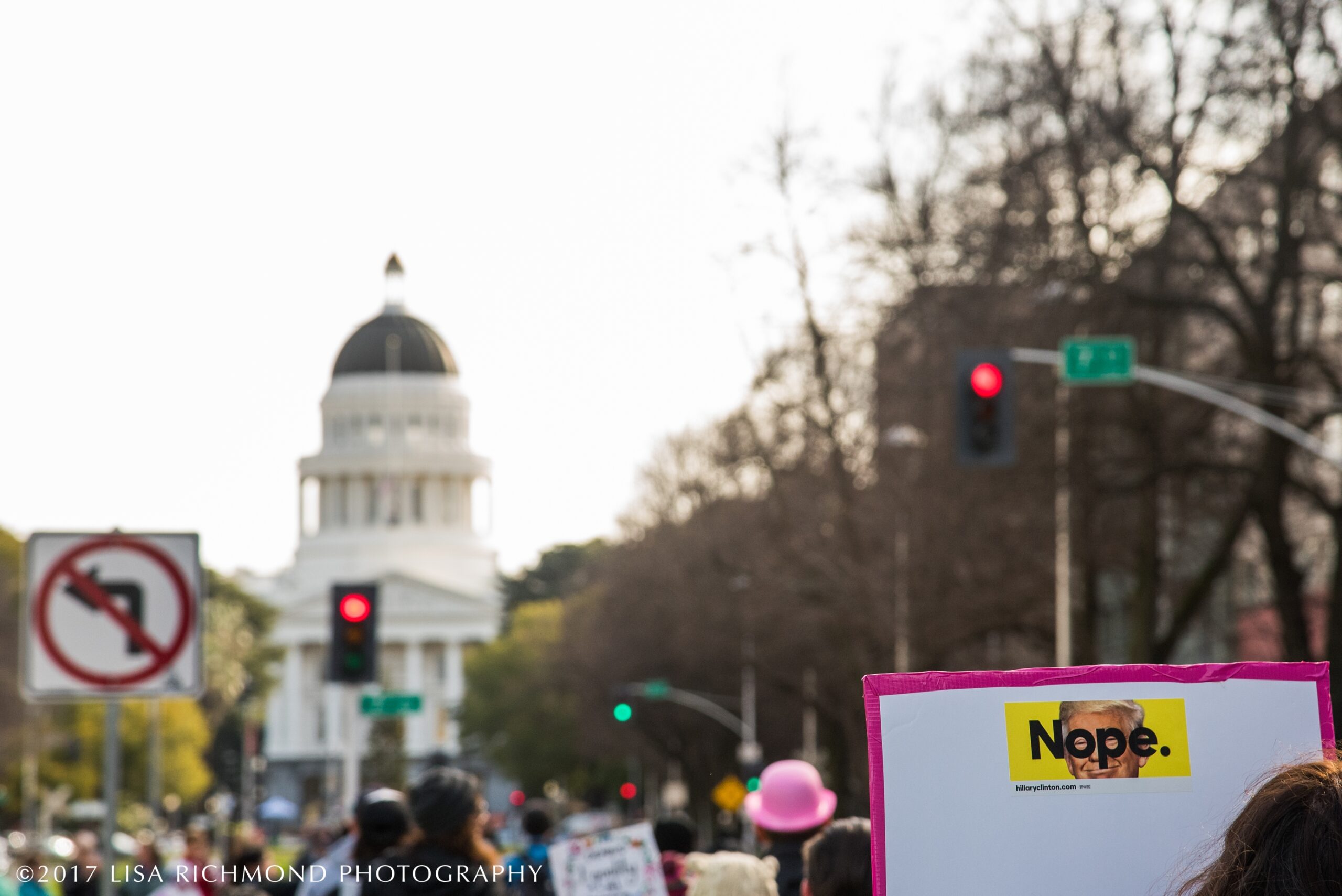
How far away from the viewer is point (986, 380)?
19.5 meters

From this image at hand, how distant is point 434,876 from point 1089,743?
3366 millimetres

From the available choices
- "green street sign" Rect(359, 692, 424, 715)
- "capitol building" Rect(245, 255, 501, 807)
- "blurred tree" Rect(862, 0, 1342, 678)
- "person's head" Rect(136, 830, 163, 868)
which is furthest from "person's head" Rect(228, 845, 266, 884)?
"capitol building" Rect(245, 255, 501, 807)

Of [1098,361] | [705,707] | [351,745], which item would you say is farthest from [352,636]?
[705,707]

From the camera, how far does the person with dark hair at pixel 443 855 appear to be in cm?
627

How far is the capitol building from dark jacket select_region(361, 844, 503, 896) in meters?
144

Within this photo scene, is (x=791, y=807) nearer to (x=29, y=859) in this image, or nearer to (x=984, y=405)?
(x=29, y=859)

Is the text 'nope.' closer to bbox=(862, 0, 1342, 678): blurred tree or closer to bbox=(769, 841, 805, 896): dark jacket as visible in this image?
bbox=(769, 841, 805, 896): dark jacket

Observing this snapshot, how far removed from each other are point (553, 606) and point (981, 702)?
115609mm

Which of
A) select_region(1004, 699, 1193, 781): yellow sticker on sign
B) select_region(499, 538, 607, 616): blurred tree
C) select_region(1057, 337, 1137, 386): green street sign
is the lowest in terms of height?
select_region(1004, 699, 1193, 781): yellow sticker on sign

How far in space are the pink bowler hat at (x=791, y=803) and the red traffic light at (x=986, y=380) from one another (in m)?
12.5

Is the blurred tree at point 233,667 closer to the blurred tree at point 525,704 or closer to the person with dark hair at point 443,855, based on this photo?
the blurred tree at point 525,704

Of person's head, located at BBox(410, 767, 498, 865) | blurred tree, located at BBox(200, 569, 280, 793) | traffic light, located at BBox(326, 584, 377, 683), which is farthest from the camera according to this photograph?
blurred tree, located at BBox(200, 569, 280, 793)

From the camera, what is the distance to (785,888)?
7.01 meters

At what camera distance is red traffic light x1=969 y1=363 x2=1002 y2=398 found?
19.4 metres
